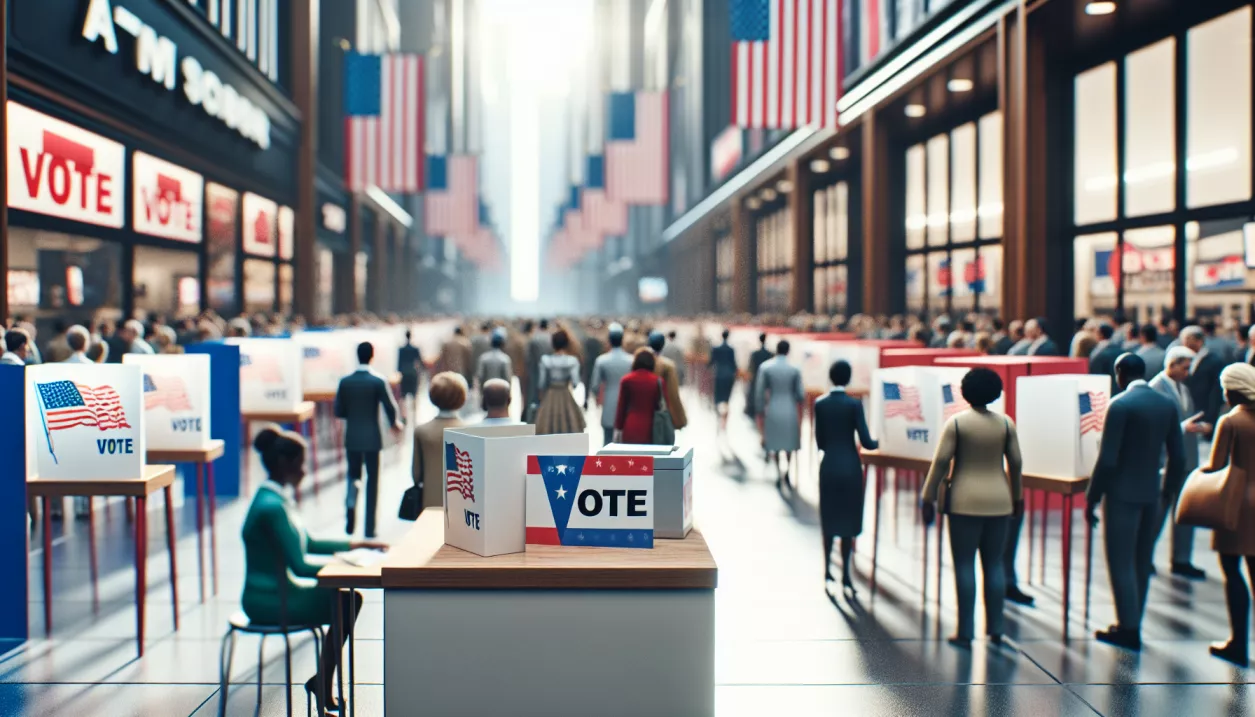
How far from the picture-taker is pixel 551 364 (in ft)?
39.1

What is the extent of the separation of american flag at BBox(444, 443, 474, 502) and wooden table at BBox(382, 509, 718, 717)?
35 centimetres

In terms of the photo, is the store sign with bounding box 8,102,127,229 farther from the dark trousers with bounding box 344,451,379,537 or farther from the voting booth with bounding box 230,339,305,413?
the dark trousers with bounding box 344,451,379,537

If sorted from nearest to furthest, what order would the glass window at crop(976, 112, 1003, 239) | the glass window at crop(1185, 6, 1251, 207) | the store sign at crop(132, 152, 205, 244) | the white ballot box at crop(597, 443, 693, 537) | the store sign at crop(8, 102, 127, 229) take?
the white ballot box at crop(597, 443, 693, 537), the store sign at crop(8, 102, 127, 229), the glass window at crop(1185, 6, 1251, 207), the store sign at crop(132, 152, 205, 244), the glass window at crop(976, 112, 1003, 239)

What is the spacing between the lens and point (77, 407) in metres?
7.59

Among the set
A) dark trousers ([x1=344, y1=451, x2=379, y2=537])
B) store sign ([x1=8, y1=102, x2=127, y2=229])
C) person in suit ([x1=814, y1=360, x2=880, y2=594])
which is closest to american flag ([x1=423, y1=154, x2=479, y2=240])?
store sign ([x1=8, y1=102, x2=127, y2=229])

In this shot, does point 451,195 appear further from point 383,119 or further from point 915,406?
point 915,406

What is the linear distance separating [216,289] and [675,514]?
22725 mm

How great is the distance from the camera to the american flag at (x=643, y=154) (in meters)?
36.3

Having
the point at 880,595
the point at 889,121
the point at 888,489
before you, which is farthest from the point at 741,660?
the point at 889,121

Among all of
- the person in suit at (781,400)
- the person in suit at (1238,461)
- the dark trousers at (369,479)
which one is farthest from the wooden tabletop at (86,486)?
the person in suit at (781,400)

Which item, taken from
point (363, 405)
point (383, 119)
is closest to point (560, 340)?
point (363, 405)

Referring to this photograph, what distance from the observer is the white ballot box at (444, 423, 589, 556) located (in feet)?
16.2

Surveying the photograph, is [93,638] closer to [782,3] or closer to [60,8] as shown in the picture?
[60,8]

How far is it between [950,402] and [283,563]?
5.80 metres
